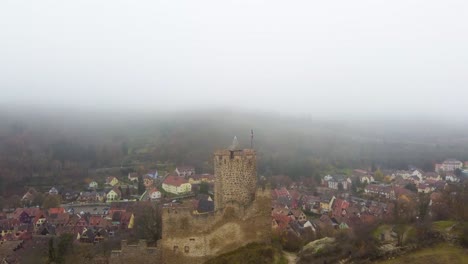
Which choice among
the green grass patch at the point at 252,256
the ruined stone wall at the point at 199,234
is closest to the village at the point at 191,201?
the green grass patch at the point at 252,256

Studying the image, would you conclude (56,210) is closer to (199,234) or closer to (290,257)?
(199,234)

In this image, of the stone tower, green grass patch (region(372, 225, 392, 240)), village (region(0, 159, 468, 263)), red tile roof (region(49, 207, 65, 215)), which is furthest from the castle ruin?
red tile roof (region(49, 207, 65, 215))

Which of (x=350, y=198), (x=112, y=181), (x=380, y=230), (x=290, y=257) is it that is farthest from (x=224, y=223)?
(x=112, y=181)

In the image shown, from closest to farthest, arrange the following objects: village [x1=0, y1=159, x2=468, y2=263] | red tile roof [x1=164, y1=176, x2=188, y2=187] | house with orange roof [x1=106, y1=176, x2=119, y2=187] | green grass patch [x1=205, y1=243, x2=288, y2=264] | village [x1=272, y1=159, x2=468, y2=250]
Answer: green grass patch [x1=205, y1=243, x2=288, y2=264], village [x1=272, y1=159, x2=468, y2=250], village [x1=0, y1=159, x2=468, y2=263], red tile roof [x1=164, y1=176, x2=188, y2=187], house with orange roof [x1=106, y1=176, x2=119, y2=187]

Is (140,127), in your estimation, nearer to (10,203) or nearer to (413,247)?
(10,203)

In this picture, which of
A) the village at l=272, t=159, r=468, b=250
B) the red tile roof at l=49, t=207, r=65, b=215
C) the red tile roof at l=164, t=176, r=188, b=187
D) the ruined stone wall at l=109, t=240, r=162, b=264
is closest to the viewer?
the ruined stone wall at l=109, t=240, r=162, b=264

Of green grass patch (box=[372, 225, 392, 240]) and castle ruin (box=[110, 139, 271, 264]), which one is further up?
castle ruin (box=[110, 139, 271, 264])

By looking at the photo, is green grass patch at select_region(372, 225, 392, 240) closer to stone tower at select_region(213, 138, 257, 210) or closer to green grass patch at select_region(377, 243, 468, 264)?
green grass patch at select_region(377, 243, 468, 264)
